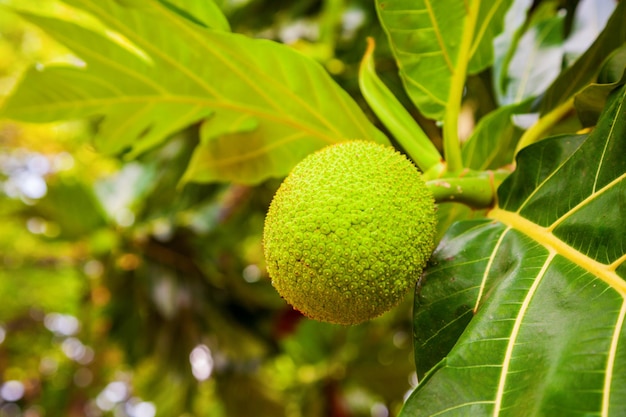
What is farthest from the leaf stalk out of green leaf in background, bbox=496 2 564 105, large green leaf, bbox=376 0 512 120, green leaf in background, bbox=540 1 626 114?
green leaf in background, bbox=496 2 564 105

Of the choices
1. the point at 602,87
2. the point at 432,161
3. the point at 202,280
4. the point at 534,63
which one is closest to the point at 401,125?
the point at 432,161

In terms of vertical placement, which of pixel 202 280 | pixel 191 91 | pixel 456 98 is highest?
pixel 456 98

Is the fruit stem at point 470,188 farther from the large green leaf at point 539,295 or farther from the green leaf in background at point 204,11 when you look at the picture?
the green leaf in background at point 204,11

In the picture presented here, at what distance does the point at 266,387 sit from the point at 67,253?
86cm

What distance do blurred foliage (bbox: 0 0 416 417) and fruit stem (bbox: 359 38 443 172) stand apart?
0.30 meters

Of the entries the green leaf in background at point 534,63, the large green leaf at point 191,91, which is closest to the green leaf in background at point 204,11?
the large green leaf at point 191,91

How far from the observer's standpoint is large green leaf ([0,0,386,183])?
2.52ft

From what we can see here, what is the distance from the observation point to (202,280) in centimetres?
183

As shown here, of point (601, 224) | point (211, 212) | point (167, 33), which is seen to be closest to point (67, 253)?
point (211, 212)

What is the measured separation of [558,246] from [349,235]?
0.20m

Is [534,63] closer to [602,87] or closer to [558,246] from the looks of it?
[602,87]

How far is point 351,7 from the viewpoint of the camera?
62.1 inches

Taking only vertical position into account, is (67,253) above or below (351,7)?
below

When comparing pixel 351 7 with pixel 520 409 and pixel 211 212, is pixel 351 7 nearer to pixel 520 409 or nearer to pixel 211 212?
pixel 211 212
